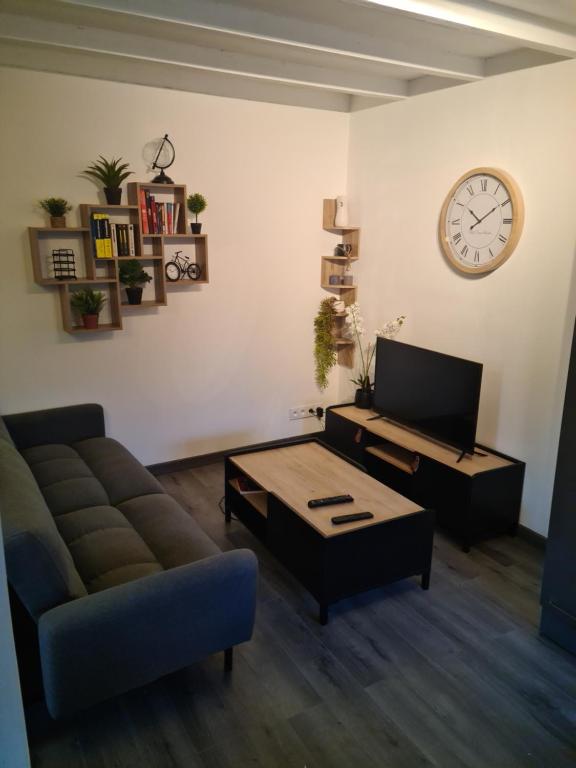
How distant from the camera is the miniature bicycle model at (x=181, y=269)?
3.97 meters

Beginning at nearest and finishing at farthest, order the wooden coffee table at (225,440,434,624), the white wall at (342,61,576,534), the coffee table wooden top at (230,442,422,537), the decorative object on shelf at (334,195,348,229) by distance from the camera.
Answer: the wooden coffee table at (225,440,434,624) → the coffee table wooden top at (230,442,422,537) → the white wall at (342,61,576,534) → the decorative object on shelf at (334,195,348,229)

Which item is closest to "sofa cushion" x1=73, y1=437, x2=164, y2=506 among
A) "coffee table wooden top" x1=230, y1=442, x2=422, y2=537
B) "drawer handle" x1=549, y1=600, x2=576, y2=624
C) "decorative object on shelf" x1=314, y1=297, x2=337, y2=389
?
"coffee table wooden top" x1=230, y1=442, x2=422, y2=537

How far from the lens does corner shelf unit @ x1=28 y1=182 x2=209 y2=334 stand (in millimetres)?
3539

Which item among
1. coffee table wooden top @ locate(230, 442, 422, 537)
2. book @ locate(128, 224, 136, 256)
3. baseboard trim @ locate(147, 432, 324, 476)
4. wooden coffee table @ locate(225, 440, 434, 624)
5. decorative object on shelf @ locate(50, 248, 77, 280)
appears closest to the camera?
wooden coffee table @ locate(225, 440, 434, 624)

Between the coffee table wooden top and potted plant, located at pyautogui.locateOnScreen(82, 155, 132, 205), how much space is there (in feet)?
5.99

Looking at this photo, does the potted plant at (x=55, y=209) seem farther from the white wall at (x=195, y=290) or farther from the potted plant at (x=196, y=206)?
the potted plant at (x=196, y=206)

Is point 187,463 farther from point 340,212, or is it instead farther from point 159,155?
point 340,212

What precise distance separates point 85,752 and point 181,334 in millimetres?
2702

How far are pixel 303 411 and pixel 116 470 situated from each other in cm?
199

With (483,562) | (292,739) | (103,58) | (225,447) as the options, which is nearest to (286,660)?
(292,739)

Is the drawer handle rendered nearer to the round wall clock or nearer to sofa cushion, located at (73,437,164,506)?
the round wall clock

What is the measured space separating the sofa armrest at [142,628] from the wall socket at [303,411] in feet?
8.58

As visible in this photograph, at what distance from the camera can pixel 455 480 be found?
333cm

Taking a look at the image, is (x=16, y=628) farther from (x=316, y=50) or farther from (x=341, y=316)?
(x=341, y=316)
